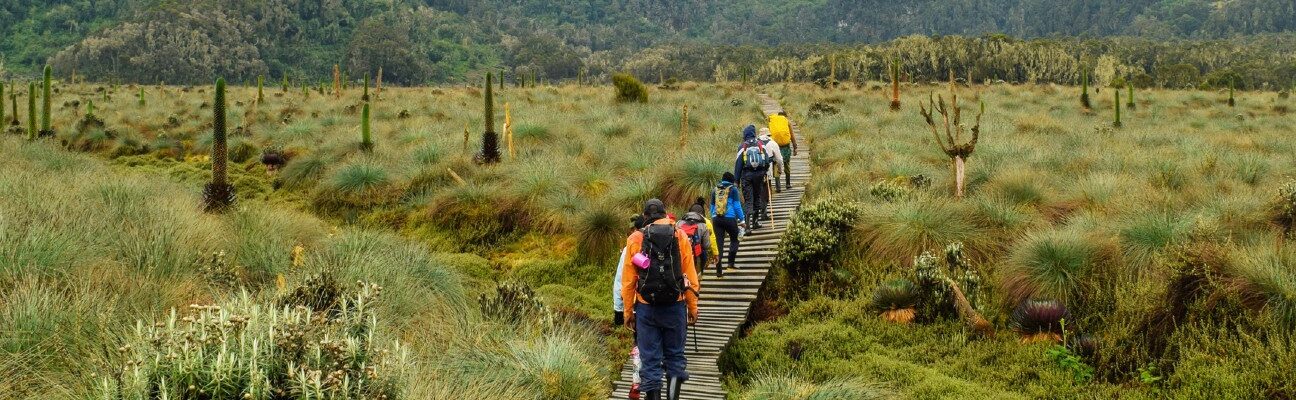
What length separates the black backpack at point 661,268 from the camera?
809 cm

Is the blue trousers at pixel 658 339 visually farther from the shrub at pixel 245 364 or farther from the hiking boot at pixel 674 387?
the shrub at pixel 245 364

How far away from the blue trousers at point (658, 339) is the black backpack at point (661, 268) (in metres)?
0.18

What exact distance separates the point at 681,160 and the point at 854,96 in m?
25.9

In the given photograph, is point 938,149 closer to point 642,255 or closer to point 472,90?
point 642,255

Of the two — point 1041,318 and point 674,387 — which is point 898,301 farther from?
point 674,387

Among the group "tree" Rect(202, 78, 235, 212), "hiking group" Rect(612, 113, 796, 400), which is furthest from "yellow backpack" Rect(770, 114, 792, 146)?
"tree" Rect(202, 78, 235, 212)

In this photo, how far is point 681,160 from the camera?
59.6ft

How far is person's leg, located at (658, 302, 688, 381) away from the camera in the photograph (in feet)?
27.2

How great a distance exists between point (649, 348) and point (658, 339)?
0.12 meters

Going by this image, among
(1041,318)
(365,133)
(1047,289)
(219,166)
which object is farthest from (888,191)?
(365,133)

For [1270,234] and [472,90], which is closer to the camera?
[1270,234]

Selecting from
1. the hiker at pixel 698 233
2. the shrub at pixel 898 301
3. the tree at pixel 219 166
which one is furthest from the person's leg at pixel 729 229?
the tree at pixel 219 166

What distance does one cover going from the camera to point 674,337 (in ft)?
27.5

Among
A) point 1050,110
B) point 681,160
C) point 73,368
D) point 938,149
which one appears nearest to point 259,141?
point 681,160
